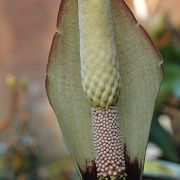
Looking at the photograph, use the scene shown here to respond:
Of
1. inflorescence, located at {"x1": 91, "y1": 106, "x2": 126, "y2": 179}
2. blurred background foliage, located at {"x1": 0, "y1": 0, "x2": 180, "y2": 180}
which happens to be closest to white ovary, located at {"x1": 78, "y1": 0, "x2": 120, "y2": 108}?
inflorescence, located at {"x1": 91, "y1": 106, "x2": 126, "y2": 179}

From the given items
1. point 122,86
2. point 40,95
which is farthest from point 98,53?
point 40,95

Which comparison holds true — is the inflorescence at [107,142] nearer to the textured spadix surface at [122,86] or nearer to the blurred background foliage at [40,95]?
the textured spadix surface at [122,86]

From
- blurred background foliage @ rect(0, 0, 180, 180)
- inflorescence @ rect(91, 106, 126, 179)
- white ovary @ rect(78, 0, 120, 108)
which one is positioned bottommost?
blurred background foliage @ rect(0, 0, 180, 180)

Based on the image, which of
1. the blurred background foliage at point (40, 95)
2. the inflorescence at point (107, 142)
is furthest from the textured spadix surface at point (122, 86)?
the blurred background foliage at point (40, 95)

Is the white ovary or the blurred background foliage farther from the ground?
the white ovary

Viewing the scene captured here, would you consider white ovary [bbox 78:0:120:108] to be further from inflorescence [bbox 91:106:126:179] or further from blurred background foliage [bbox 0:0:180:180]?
blurred background foliage [bbox 0:0:180:180]

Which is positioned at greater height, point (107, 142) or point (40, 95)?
point (107, 142)

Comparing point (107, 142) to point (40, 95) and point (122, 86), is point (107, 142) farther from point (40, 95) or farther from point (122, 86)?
point (40, 95)
